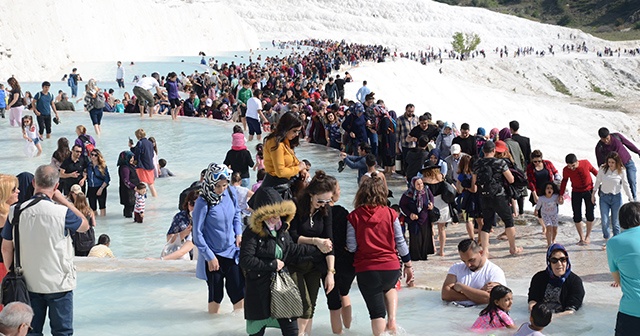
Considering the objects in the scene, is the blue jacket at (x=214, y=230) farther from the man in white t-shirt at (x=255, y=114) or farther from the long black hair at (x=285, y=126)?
the man in white t-shirt at (x=255, y=114)

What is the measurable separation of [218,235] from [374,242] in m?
1.41

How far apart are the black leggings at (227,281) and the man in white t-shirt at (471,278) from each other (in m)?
1.88

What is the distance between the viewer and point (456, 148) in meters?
12.1

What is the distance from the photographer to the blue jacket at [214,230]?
6.90 m

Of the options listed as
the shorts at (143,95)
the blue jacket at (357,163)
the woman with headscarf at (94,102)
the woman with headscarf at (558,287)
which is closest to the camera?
the woman with headscarf at (558,287)

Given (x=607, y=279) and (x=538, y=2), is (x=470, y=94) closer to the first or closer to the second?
(x=607, y=279)

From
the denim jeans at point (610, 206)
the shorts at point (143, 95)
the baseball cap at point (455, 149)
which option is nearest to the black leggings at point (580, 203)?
the denim jeans at point (610, 206)

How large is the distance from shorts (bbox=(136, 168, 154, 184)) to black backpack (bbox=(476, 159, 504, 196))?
5.86 meters

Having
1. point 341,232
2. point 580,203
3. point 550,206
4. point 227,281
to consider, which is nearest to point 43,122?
point 550,206

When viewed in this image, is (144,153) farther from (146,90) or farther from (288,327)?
(146,90)

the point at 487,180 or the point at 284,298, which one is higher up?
the point at 487,180

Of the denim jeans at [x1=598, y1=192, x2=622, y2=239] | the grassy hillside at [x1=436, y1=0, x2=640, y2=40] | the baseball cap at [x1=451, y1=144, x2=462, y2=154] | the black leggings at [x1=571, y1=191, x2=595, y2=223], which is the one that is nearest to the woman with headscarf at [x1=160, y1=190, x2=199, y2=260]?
the baseball cap at [x1=451, y1=144, x2=462, y2=154]

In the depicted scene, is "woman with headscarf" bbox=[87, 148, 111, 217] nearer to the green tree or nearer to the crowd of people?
the crowd of people

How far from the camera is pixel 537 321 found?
19.5 feet
